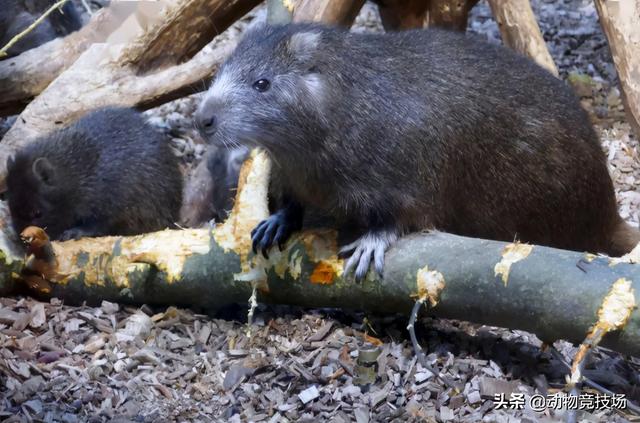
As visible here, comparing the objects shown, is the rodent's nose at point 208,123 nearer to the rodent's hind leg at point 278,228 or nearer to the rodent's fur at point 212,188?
the rodent's hind leg at point 278,228

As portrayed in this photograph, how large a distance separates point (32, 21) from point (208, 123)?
16.7ft

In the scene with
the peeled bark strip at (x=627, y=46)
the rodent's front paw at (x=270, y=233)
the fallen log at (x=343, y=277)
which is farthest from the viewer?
the peeled bark strip at (x=627, y=46)

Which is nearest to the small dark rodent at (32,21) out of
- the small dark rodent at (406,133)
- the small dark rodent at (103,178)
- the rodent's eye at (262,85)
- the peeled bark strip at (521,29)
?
the small dark rodent at (103,178)

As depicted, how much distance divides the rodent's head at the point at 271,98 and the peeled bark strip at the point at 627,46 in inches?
75.2

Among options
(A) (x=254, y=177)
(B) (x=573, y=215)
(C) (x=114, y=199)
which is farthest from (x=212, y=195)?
(B) (x=573, y=215)

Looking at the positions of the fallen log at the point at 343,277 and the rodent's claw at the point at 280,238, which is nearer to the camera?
the fallen log at the point at 343,277

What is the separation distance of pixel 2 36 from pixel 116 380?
5.21m

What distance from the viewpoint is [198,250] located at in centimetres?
441

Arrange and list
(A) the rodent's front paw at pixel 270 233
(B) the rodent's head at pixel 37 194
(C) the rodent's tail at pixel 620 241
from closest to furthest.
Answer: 1. (A) the rodent's front paw at pixel 270 233
2. (C) the rodent's tail at pixel 620 241
3. (B) the rodent's head at pixel 37 194

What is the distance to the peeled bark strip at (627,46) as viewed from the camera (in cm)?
453

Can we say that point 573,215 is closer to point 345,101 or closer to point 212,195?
point 345,101

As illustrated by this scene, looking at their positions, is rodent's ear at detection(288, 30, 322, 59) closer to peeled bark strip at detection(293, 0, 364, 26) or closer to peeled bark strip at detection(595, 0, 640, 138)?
peeled bark strip at detection(293, 0, 364, 26)

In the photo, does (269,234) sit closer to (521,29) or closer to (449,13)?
(521,29)

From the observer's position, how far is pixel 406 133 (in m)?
3.96
